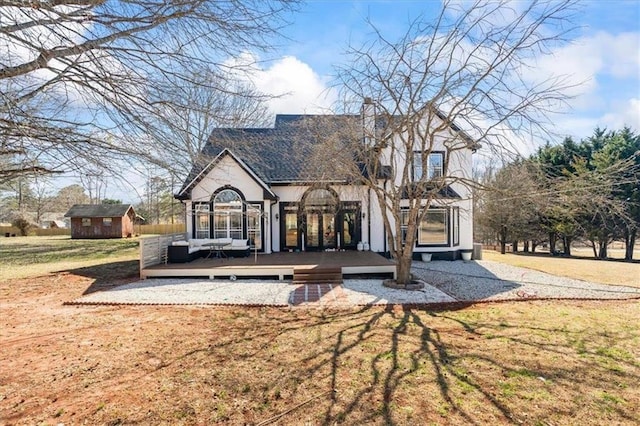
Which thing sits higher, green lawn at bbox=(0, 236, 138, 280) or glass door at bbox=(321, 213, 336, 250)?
glass door at bbox=(321, 213, 336, 250)

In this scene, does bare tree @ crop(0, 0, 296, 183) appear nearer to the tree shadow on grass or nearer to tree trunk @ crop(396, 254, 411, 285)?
the tree shadow on grass

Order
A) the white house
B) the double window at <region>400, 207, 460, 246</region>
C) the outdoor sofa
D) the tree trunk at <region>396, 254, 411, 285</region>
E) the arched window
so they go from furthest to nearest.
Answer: the double window at <region>400, 207, 460, 246</region>
the arched window
the white house
the outdoor sofa
the tree trunk at <region>396, 254, 411, 285</region>

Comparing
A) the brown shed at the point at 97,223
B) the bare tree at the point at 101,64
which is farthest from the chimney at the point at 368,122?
the brown shed at the point at 97,223

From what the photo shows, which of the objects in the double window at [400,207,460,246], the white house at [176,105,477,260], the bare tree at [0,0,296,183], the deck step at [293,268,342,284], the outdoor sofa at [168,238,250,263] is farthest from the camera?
the double window at [400,207,460,246]

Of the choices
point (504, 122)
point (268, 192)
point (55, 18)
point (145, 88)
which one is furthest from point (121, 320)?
point (504, 122)

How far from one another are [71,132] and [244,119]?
2185 mm

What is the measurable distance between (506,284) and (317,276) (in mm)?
6693

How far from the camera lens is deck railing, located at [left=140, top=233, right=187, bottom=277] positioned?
502 inches

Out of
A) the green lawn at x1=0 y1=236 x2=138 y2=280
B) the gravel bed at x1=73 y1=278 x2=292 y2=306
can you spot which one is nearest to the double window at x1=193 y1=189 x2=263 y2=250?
the gravel bed at x1=73 y1=278 x2=292 y2=306

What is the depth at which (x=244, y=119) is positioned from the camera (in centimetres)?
513

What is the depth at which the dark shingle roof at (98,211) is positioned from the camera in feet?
115

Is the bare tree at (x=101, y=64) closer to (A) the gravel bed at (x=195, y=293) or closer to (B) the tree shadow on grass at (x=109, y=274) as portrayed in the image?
(A) the gravel bed at (x=195, y=293)

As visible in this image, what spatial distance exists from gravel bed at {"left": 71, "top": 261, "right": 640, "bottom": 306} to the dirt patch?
113 centimetres

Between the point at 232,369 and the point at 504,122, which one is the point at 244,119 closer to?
the point at 232,369
